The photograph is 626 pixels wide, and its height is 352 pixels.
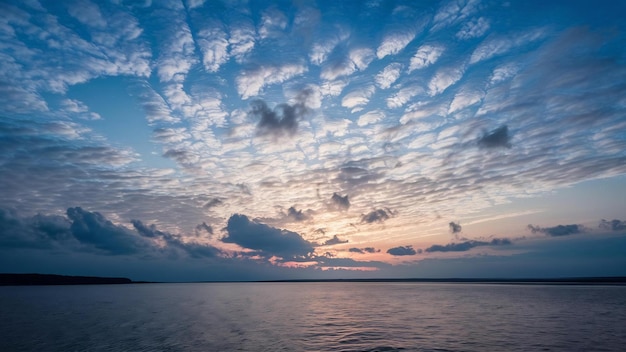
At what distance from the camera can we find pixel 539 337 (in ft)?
123

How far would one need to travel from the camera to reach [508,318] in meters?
53.5

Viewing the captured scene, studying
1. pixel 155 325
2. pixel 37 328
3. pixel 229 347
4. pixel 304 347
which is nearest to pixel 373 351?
pixel 304 347

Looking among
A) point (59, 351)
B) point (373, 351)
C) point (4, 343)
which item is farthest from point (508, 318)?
point (4, 343)

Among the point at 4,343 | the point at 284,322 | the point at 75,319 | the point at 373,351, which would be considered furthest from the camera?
the point at 75,319

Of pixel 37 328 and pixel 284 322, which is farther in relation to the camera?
pixel 284 322

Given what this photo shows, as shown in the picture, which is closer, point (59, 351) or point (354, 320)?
point (59, 351)

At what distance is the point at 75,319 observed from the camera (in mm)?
56000

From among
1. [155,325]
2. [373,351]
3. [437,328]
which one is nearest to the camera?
[373,351]

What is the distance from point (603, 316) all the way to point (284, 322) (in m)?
49.7

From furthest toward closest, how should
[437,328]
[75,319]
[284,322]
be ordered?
1. [75,319]
2. [284,322]
3. [437,328]

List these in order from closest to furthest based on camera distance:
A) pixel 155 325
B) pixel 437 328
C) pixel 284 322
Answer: pixel 437 328, pixel 155 325, pixel 284 322

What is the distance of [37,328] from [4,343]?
11.4 metres

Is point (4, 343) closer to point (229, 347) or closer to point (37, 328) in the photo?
point (37, 328)

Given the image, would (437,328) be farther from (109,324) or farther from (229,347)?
(109,324)
